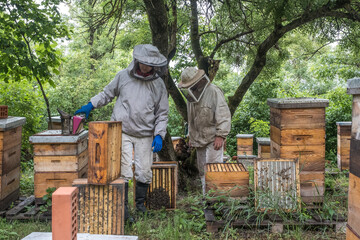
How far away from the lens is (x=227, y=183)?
10.8 ft

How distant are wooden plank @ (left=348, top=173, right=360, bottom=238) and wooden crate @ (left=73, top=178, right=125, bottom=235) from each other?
4.82 feet

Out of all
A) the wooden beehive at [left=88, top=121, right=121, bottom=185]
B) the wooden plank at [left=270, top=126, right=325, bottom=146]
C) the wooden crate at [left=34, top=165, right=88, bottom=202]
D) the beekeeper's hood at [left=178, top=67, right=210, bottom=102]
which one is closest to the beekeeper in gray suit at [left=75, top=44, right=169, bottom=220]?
the beekeeper's hood at [left=178, top=67, right=210, bottom=102]

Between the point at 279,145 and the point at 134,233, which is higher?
the point at 279,145

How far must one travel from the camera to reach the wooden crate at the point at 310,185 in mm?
3350

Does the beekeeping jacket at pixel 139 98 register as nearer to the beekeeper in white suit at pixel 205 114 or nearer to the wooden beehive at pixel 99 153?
the beekeeper in white suit at pixel 205 114

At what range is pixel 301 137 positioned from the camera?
333cm

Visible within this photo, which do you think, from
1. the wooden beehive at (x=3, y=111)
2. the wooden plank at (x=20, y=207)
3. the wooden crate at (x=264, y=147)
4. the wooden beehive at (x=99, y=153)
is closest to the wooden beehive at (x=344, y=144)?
the wooden crate at (x=264, y=147)

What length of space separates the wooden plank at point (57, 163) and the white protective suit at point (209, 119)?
1.41m

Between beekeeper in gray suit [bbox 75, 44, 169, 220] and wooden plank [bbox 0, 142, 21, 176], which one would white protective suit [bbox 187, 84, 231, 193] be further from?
wooden plank [bbox 0, 142, 21, 176]

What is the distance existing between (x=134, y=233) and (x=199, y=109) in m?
1.68

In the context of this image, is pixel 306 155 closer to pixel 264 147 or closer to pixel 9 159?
pixel 9 159

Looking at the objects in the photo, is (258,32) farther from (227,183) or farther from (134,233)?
(134,233)

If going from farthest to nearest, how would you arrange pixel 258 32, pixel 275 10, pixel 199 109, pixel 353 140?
pixel 258 32 < pixel 199 109 < pixel 275 10 < pixel 353 140

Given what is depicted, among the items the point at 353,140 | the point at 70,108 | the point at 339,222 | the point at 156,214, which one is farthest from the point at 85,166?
the point at 70,108
